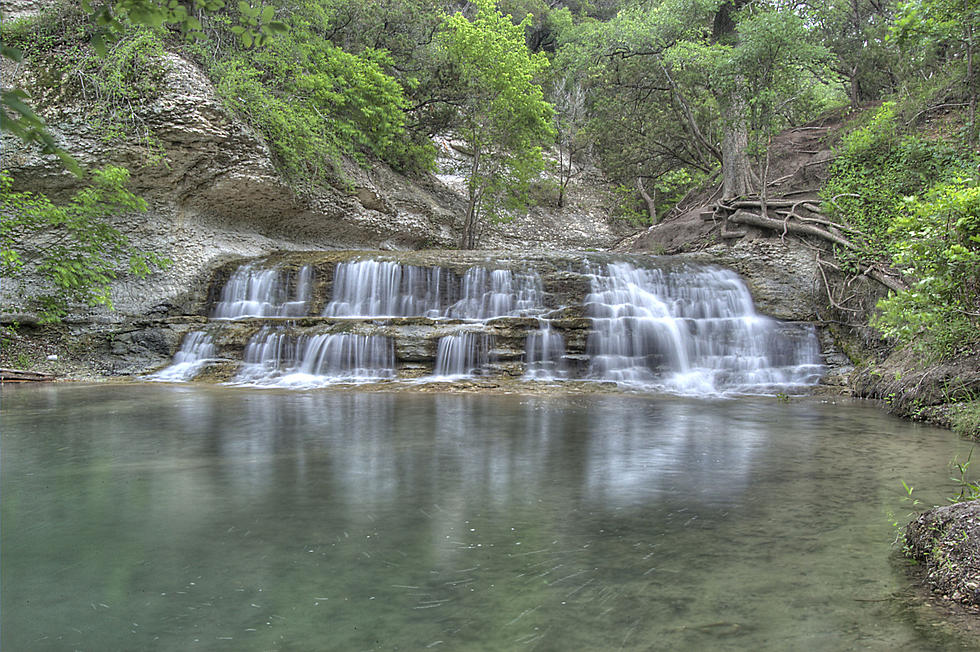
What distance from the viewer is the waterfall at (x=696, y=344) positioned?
10797mm

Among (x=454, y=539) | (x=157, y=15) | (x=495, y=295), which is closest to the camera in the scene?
(x=157, y=15)

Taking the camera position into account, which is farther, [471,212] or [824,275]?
[471,212]

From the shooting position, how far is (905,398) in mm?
7223

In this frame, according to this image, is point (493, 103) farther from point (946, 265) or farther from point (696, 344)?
point (946, 265)

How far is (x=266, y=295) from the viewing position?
1355 centimetres

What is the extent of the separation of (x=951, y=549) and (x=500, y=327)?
9197 millimetres

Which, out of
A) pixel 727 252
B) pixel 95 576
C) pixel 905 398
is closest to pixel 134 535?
pixel 95 576

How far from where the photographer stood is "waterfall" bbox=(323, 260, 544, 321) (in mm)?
12891

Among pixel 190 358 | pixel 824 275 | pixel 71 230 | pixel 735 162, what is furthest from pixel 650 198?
pixel 71 230

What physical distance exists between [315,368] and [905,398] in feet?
30.7

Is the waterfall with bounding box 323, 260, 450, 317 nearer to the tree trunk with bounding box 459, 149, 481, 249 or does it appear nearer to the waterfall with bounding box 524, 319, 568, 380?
the waterfall with bounding box 524, 319, 568, 380

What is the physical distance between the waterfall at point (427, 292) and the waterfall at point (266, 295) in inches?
28.2

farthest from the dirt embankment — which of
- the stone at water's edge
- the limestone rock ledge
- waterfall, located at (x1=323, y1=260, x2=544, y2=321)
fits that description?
the limestone rock ledge

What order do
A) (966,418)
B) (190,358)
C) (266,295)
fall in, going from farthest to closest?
(266,295), (190,358), (966,418)
